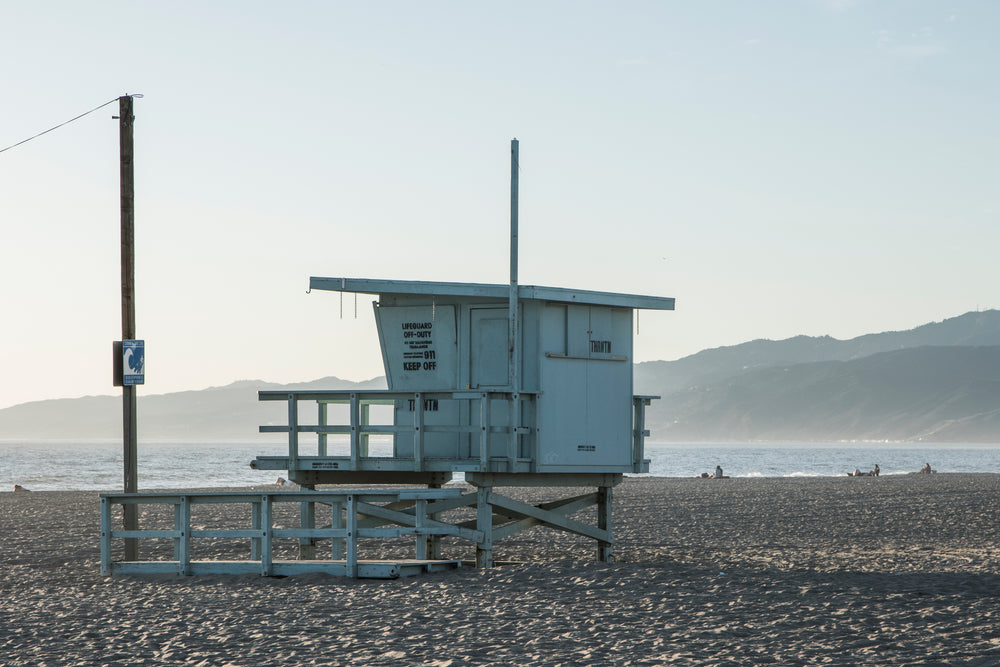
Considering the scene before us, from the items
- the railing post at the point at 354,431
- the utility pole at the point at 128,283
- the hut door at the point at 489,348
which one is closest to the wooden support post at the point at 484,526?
the hut door at the point at 489,348

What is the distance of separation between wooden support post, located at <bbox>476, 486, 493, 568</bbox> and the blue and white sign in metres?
4.83

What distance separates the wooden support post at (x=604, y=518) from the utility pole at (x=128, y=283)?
21.5 feet

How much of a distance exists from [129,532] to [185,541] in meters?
0.83

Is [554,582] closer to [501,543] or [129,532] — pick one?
[129,532]

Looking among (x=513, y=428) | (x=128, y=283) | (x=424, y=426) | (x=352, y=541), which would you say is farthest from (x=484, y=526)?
(x=128, y=283)

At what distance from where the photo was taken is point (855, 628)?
1100cm

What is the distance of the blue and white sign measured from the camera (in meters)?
16.3

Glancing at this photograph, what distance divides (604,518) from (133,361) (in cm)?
706

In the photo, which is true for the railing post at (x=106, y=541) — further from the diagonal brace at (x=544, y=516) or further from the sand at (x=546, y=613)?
the diagonal brace at (x=544, y=516)

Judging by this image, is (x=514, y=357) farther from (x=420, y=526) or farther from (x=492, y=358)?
(x=420, y=526)

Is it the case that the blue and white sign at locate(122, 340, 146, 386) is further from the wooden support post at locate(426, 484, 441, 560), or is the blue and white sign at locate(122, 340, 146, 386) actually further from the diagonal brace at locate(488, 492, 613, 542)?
the diagonal brace at locate(488, 492, 613, 542)

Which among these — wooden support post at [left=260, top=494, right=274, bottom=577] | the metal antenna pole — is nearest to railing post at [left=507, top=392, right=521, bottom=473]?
the metal antenna pole

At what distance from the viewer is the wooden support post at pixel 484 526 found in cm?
1631

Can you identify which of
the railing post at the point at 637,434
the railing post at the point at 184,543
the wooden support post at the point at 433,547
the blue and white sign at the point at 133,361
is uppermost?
the blue and white sign at the point at 133,361
